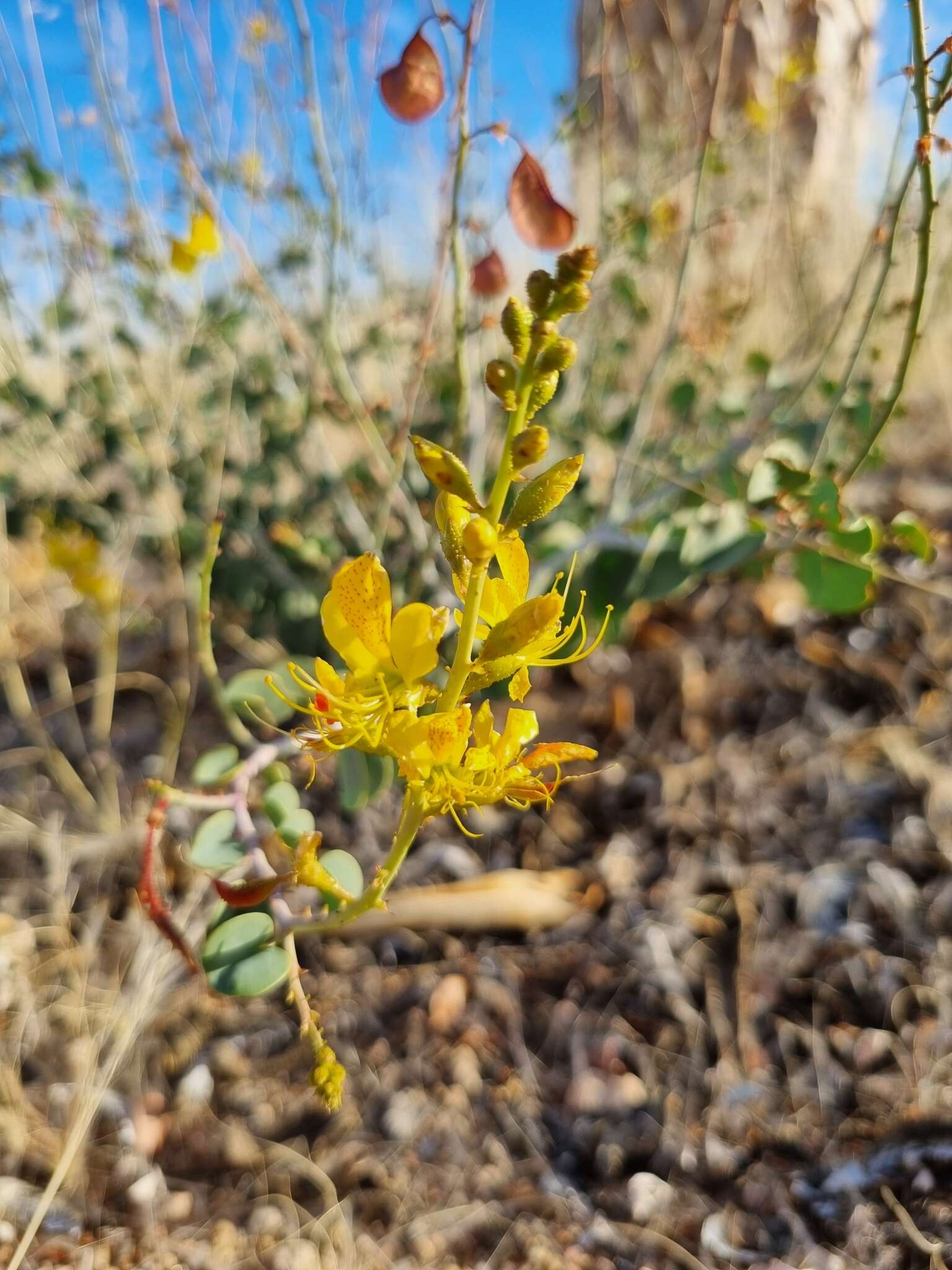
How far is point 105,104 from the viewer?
1474 mm

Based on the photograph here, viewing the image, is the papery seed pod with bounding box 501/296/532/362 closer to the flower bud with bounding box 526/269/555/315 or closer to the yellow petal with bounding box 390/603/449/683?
the flower bud with bounding box 526/269/555/315

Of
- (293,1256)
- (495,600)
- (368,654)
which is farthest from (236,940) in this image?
(293,1256)

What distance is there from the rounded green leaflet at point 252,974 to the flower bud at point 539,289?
24.5 inches

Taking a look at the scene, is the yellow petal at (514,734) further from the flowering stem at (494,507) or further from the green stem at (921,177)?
the green stem at (921,177)

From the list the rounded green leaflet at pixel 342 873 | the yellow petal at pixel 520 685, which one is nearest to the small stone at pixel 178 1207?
the rounded green leaflet at pixel 342 873

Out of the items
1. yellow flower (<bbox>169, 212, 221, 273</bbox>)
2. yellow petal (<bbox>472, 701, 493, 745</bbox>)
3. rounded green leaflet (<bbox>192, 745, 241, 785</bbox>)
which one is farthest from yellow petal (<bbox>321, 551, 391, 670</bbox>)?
yellow flower (<bbox>169, 212, 221, 273</bbox>)

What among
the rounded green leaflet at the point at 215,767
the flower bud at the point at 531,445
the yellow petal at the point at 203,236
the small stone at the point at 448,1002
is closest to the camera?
the flower bud at the point at 531,445

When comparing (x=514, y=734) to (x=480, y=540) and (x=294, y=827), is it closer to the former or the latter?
(x=480, y=540)

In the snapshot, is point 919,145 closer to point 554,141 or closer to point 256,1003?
point 554,141

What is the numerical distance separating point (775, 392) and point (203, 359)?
1.37 m

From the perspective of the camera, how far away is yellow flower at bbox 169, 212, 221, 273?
155cm

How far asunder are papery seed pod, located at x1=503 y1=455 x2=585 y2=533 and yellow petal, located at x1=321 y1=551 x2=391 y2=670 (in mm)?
130

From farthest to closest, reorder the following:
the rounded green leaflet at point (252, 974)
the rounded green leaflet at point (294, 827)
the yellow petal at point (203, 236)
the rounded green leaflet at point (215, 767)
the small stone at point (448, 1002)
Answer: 1. the yellow petal at point (203, 236)
2. the small stone at point (448, 1002)
3. the rounded green leaflet at point (215, 767)
4. the rounded green leaflet at point (294, 827)
5. the rounded green leaflet at point (252, 974)

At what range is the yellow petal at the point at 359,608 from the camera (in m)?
0.66
